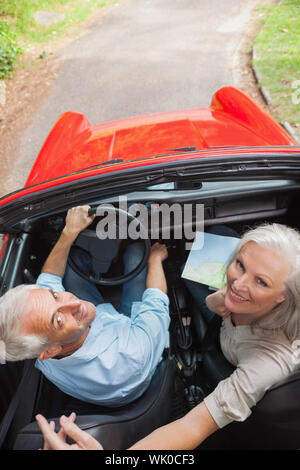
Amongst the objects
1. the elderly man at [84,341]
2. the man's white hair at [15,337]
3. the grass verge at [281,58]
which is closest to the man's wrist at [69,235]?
the elderly man at [84,341]

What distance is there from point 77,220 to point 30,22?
755cm

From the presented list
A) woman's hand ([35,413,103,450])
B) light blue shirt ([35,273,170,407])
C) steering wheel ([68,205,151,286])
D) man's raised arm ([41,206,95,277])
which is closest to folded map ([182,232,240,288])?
steering wheel ([68,205,151,286])

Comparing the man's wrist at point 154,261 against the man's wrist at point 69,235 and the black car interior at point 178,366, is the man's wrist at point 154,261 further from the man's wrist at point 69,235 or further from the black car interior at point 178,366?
the man's wrist at point 69,235

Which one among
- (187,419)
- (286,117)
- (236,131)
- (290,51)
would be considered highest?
(290,51)

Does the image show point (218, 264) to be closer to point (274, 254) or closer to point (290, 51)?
point (274, 254)

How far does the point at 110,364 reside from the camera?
1539 mm

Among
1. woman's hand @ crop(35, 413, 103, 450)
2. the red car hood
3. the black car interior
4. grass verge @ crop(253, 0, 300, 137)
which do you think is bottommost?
woman's hand @ crop(35, 413, 103, 450)

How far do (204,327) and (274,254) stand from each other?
2.77 ft

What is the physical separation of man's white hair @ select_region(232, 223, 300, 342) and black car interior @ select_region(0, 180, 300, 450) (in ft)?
0.57

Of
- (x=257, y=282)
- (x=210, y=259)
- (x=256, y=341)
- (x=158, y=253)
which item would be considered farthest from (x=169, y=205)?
(x=256, y=341)

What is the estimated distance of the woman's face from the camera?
139 centimetres

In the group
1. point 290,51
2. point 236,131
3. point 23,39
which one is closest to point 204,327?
point 236,131

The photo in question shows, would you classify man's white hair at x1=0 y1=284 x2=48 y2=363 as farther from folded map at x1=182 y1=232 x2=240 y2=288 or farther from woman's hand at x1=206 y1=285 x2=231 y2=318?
folded map at x1=182 y1=232 x2=240 y2=288

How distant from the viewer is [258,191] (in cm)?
222
